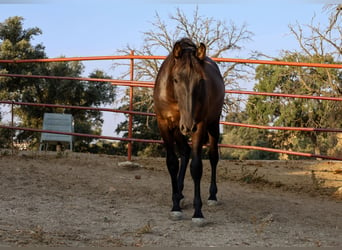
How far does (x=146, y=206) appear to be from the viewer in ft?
13.3

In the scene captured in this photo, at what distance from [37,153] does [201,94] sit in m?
4.29

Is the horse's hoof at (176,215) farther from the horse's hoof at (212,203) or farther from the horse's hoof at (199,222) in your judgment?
the horse's hoof at (212,203)

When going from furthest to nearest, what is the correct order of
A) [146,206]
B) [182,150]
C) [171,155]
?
[182,150], [146,206], [171,155]

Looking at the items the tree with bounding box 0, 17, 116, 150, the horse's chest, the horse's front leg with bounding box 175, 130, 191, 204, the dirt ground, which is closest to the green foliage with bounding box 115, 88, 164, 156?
the tree with bounding box 0, 17, 116, 150

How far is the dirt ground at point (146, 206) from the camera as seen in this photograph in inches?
116

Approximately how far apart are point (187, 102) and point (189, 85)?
0.14 m

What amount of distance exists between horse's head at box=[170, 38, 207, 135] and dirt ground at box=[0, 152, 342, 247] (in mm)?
883

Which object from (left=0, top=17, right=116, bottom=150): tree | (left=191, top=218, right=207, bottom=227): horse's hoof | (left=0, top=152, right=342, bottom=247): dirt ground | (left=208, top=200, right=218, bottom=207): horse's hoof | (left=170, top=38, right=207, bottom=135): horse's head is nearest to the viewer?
(left=0, top=152, right=342, bottom=247): dirt ground

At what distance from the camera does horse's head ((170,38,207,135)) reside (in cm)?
321

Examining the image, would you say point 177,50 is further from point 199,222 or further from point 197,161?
point 199,222

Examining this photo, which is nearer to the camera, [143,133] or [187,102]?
[187,102]

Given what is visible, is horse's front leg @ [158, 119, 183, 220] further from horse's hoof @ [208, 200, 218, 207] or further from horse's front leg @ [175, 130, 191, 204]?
horse's hoof @ [208, 200, 218, 207]

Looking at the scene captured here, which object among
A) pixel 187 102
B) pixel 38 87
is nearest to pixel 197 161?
pixel 187 102

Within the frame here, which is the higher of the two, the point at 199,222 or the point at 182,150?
the point at 182,150
